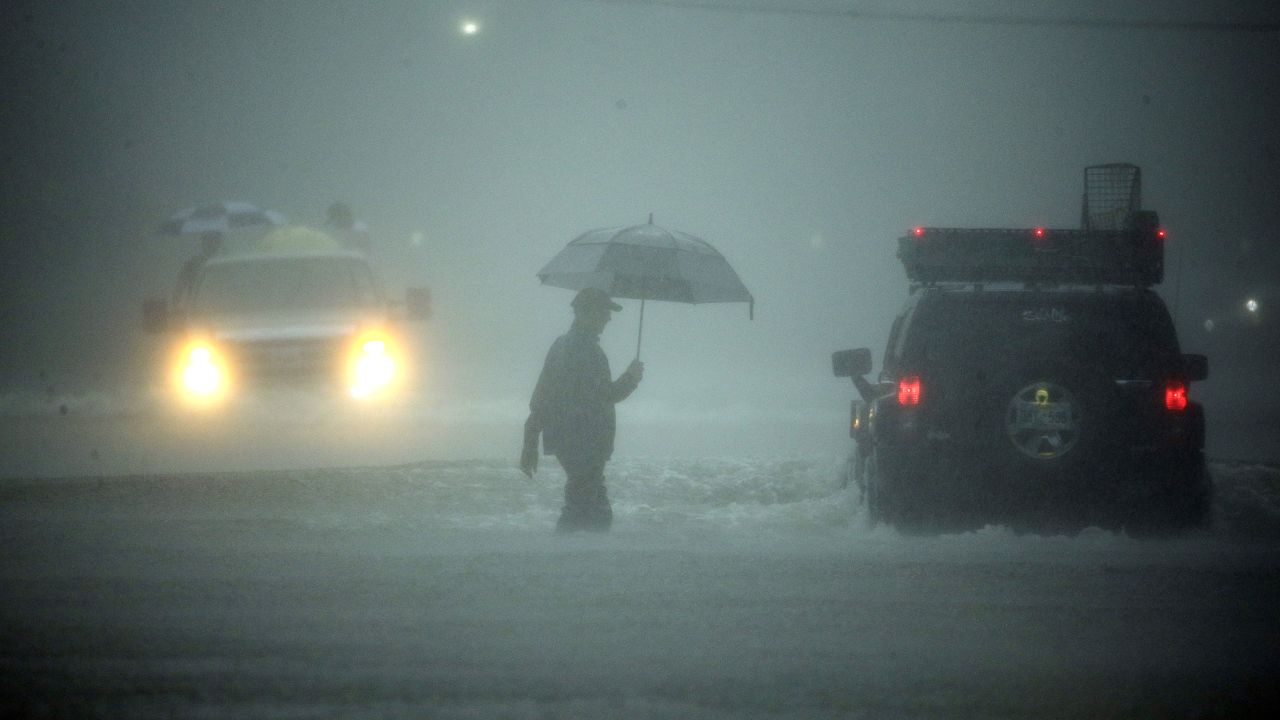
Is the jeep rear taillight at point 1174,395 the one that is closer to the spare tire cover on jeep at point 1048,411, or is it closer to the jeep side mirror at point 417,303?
the spare tire cover on jeep at point 1048,411

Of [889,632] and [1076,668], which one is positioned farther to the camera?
[889,632]

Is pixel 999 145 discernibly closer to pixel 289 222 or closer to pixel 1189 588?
pixel 289 222

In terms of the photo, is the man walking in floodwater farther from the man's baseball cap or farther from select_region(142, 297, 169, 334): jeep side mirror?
select_region(142, 297, 169, 334): jeep side mirror

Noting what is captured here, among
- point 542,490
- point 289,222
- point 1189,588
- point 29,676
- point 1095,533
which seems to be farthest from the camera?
point 289,222

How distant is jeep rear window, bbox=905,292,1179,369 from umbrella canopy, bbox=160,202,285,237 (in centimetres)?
1037

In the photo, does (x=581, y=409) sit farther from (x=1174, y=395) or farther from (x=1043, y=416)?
(x=1174, y=395)

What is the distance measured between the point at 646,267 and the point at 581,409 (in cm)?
150

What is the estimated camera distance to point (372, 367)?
11.6m

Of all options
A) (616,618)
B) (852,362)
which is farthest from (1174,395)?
(616,618)

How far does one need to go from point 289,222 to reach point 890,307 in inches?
1101

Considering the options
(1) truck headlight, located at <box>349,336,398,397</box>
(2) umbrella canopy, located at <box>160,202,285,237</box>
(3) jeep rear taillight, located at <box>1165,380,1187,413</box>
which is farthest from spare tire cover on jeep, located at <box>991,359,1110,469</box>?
(2) umbrella canopy, located at <box>160,202,285,237</box>

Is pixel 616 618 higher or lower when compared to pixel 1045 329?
lower

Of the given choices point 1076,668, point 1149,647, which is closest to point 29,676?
point 1076,668

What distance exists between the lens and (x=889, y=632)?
19.5ft
